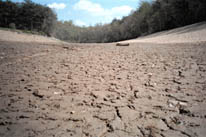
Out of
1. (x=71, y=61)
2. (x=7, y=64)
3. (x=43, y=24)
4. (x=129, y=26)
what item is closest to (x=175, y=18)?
(x=129, y=26)

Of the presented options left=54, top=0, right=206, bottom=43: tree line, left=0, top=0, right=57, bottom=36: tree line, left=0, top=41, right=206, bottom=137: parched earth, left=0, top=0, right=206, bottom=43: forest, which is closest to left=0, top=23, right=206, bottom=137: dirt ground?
left=0, top=41, right=206, bottom=137: parched earth

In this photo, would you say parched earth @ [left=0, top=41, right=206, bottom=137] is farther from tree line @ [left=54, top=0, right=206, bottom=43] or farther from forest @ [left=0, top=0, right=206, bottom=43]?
forest @ [left=0, top=0, right=206, bottom=43]

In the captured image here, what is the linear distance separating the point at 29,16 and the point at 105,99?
19.7m

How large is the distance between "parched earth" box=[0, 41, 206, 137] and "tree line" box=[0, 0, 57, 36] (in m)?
17.4

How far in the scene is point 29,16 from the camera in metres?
17.1

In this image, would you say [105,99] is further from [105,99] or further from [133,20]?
[133,20]

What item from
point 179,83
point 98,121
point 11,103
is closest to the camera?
point 98,121

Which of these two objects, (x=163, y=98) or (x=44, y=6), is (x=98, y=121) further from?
(x=44, y=6)

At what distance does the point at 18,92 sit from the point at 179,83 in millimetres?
1840

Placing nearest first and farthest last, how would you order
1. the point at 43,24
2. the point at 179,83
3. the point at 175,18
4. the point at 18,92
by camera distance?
the point at 18,92 < the point at 179,83 < the point at 175,18 < the point at 43,24

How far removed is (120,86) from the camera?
1580 mm

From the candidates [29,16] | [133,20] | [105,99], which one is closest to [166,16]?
[133,20]

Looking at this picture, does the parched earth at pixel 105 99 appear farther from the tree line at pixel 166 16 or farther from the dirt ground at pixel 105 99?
the tree line at pixel 166 16

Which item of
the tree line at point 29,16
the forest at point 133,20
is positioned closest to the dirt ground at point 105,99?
the forest at point 133,20
